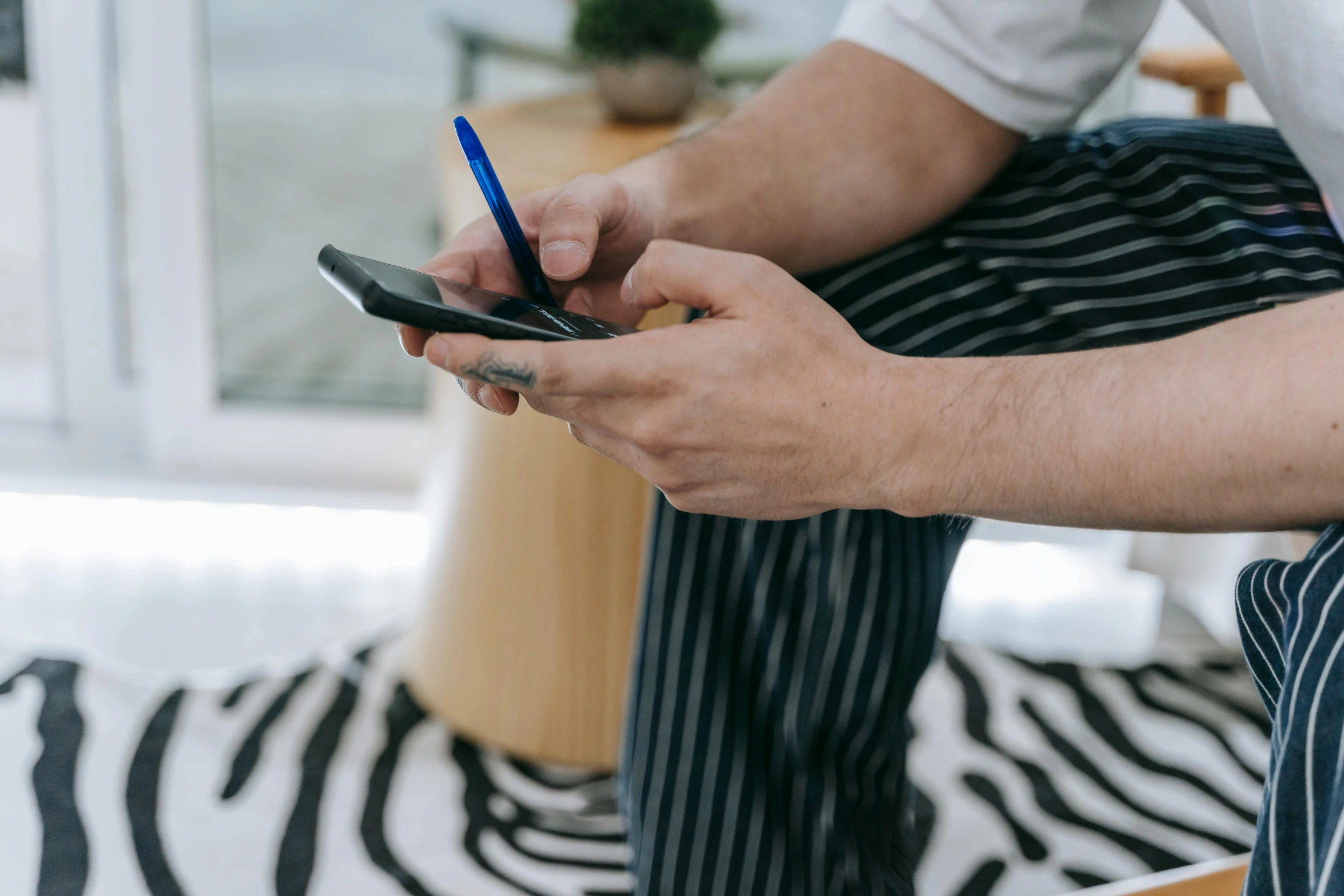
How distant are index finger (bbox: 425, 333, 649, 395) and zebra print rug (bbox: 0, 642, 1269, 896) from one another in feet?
1.90

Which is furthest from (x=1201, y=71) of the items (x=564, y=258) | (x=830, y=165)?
(x=564, y=258)

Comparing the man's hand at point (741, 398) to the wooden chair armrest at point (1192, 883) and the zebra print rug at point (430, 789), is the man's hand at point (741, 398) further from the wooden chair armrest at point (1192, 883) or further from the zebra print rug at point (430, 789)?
the zebra print rug at point (430, 789)

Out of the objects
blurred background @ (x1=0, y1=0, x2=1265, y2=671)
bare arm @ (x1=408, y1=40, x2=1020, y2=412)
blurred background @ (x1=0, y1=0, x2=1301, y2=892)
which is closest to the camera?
bare arm @ (x1=408, y1=40, x2=1020, y2=412)

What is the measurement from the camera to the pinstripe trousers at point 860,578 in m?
0.71

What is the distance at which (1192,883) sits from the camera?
2.08 feet

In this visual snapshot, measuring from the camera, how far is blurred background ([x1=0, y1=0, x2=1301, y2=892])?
1403 mm

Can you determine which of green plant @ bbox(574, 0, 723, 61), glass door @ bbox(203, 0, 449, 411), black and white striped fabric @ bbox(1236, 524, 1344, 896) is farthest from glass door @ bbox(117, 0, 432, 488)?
black and white striped fabric @ bbox(1236, 524, 1344, 896)

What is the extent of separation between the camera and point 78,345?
5.47 ft

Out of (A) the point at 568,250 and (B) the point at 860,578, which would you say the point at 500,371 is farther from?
(B) the point at 860,578

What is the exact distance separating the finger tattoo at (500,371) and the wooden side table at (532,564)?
535 mm

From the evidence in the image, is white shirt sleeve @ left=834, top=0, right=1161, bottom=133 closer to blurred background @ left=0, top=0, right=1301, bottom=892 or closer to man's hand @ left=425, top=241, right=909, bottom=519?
man's hand @ left=425, top=241, right=909, bottom=519

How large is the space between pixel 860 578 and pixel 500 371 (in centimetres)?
33

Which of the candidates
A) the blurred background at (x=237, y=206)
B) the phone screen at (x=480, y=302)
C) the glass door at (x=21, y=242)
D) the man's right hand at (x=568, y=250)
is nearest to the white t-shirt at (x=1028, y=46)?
the man's right hand at (x=568, y=250)

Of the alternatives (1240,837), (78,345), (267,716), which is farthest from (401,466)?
(1240,837)
